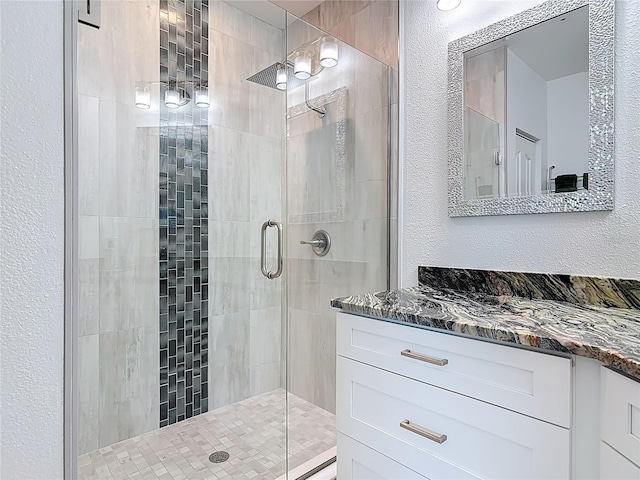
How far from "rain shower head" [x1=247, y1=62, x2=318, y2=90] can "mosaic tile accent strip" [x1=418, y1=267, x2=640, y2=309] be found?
44.6 inches

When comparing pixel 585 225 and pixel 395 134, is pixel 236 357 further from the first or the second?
pixel 585 225

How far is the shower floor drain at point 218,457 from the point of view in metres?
1.62

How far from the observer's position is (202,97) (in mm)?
1891

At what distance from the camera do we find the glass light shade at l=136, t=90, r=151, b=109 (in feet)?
5.39

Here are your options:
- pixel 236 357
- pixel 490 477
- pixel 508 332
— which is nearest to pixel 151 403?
pixel 236 357

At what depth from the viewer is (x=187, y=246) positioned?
1.83 meters

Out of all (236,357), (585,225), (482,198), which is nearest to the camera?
(585,225)

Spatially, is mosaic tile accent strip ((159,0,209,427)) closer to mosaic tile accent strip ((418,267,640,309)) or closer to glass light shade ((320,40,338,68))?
glass light shade ((320,40,338,68))

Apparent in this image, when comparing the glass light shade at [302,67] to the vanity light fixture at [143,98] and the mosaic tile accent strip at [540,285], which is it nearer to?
the vanity light fixture at [143,98]

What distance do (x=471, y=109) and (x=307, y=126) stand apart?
0.79m

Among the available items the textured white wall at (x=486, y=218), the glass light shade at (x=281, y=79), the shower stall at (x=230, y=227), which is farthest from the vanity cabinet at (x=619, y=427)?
the glass light shade at (x=281, y=79)

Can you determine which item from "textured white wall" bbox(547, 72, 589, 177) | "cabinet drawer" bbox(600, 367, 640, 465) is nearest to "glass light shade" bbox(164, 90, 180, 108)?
"textured white wall" bbox(547, 72, 589, 177)

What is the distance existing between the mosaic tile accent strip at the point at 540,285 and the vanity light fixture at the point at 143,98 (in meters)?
1.49
